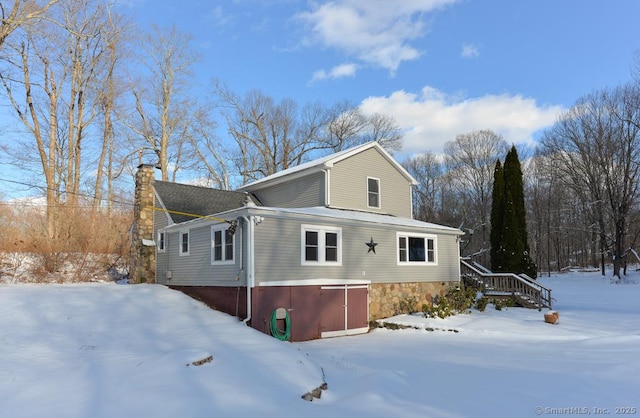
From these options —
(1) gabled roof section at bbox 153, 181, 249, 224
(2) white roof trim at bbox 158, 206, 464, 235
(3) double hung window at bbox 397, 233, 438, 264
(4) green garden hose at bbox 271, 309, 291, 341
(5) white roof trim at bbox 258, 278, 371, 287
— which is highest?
(1) gabled roof section at bbox 153, 181, 249, 224

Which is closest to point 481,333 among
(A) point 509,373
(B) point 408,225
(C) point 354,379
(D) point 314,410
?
(B) point 408,225

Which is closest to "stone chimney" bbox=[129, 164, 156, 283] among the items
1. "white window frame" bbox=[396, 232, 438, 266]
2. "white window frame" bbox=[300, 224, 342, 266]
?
"white window frame" bbox=[300, 224, 342, 266]

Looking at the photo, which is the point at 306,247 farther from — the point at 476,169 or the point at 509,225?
the point at 476,169

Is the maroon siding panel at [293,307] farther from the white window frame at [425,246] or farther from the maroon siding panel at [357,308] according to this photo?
the white window frame at [425,246]

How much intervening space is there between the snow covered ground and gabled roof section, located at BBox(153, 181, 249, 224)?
14.1ft

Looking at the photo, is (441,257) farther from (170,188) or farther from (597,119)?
(597,119)

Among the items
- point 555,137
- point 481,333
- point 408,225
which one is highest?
point 555,137

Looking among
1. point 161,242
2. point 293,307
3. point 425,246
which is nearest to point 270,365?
point 293,307

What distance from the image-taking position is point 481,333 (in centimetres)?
1330

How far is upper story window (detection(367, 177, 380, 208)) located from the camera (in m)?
18.8

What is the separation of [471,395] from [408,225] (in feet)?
32.5

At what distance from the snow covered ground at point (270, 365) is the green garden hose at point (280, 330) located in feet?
2.00

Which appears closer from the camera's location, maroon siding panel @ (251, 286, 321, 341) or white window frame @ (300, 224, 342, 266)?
maroon siding panel @ (251, 286, 321, 341)

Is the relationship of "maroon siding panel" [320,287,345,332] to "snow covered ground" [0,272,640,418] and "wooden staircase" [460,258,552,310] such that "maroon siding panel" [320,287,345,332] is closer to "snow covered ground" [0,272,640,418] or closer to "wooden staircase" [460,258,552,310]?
"snow covered ground" [0,272,640,418]
